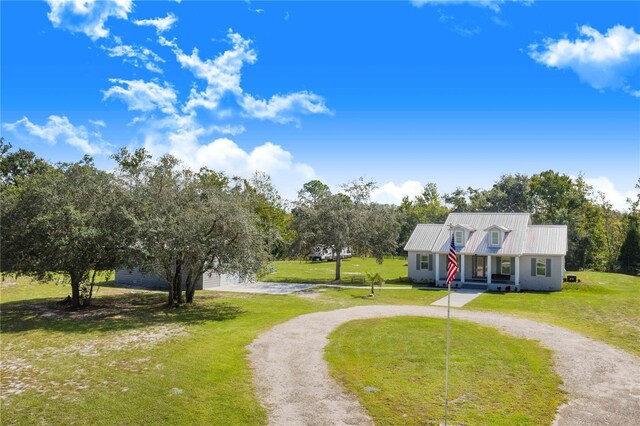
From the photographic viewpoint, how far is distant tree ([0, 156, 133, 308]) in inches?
740

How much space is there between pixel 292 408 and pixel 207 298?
1766 cm

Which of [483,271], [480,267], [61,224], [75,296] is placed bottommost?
[75,296]

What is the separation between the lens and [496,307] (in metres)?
23.8

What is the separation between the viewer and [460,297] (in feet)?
89.5

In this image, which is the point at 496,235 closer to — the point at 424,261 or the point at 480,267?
the point at 480,267

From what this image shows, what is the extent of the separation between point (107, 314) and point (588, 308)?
24.3m

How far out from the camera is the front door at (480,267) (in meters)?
33.2

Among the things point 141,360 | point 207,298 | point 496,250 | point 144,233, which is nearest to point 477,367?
point 141,360

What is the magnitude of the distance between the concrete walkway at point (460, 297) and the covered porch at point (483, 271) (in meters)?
1.22

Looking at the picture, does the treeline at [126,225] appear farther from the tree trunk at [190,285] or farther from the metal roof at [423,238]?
the metal roof at [423,238]

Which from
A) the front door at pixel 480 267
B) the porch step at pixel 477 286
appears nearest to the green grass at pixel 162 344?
the porch step at pixel 477 286

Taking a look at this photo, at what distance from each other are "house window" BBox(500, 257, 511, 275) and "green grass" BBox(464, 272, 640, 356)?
11.5 feet

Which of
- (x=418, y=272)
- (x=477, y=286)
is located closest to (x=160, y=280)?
(x=418, y=272)

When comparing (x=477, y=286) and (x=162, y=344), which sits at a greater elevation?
(x=477, y=286)
